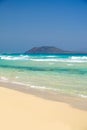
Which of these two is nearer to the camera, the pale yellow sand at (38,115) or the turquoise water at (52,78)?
the pale yellow sand at (38,115)

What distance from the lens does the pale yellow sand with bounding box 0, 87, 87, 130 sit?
3.45 m

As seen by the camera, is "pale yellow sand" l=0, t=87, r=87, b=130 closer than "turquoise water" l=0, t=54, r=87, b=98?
Yes

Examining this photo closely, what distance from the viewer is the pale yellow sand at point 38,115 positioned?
3.45 meters

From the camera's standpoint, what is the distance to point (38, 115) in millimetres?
3904

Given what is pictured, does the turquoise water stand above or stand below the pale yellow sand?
below

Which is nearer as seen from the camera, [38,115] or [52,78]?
[38,115]

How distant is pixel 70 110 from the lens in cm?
429

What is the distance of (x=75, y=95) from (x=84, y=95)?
0.59 feet

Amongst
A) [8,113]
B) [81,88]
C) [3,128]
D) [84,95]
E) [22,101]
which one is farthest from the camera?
[81,88]

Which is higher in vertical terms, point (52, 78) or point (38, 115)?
point (38, 115)

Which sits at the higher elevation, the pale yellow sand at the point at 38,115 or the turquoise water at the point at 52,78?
the pale yellow sand at the point at 38,115

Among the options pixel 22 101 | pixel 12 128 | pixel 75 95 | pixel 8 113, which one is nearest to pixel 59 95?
pixel 75 95

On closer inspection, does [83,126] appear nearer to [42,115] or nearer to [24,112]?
[42,115]

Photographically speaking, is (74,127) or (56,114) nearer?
(74,127)
